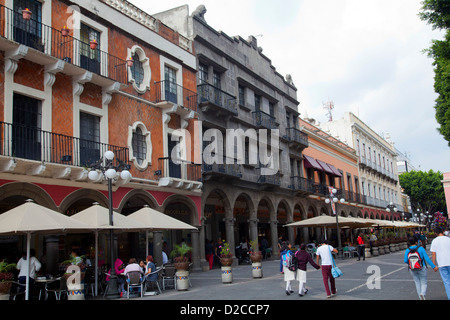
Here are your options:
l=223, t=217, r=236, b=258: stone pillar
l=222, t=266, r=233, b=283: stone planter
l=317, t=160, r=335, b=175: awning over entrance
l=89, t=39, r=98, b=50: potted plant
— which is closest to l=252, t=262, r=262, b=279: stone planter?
l=222, t=266, r=233, b=283: stone planter

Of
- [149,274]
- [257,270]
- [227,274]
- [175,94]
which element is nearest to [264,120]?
[175,94]

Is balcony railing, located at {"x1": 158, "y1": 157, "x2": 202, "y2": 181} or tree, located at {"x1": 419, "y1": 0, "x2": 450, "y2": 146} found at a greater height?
tree, located at {"x1": 419, "y1": 0, "x2": 450, "y2": 146}

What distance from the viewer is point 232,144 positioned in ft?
81.3

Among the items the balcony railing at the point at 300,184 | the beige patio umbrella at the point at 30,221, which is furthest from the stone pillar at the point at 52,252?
the balcony railing at the point at 300,184

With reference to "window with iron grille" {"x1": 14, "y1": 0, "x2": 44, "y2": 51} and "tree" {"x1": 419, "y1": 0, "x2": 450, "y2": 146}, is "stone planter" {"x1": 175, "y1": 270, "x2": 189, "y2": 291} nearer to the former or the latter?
"window with iron grille" {"x1": 14, "y1": 0, "x2": 44, "y2": 51}

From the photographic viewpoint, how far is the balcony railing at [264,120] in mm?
27891

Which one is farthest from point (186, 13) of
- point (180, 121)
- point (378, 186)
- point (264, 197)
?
point (378, 186)

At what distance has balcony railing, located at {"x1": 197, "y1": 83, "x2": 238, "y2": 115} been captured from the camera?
2262 centimetres

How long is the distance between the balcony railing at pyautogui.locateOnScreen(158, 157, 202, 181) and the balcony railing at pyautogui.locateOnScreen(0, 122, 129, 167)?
363 cm

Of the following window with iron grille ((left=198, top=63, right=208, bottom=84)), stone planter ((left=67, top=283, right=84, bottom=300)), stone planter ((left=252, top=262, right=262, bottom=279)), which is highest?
window with iron grille ((left=198, top=63, right=208, bottom=84))

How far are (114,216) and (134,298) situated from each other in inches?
101

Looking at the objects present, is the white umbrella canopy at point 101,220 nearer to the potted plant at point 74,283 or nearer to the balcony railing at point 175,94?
the potted plant at point 74,283

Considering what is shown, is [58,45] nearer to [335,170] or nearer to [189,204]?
[189,204]
